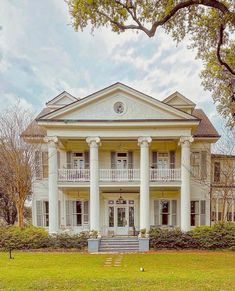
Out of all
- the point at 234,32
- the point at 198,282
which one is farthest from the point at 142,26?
the point at 198,282

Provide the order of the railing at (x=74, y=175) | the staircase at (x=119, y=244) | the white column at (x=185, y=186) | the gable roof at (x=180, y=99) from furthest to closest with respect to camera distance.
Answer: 1. the gable roof at (x=180, y=99)
2. the railing at (x=74, y=175)
3. the white column at (x=185, y=186)
4. the staircase at (x=119, y=244)

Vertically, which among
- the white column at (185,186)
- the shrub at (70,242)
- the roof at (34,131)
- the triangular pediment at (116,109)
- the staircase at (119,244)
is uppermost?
the triangular pediment at (116,109)

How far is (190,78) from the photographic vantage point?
22266 mm

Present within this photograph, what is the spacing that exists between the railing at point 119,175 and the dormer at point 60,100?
20.4 ft

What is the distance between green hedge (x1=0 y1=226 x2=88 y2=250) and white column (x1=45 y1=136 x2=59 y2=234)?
112 centimetres

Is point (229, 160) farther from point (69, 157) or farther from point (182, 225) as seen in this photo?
point (69, 157)

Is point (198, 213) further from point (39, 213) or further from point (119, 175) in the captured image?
point (39, 213)

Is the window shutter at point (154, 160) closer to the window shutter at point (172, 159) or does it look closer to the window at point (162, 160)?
the window at point (162, 160)

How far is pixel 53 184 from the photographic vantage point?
22859 mm

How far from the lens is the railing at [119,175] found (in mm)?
23755

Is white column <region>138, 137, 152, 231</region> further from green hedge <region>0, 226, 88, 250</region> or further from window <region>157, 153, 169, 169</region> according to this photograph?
green hedge <region>0, 226, 88, 250</region>

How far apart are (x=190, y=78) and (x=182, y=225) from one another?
9512 millimetres

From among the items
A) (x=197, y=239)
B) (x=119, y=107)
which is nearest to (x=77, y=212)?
(x=119, y=107)

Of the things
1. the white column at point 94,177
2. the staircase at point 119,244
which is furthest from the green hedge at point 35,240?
the white column at point 94,177
